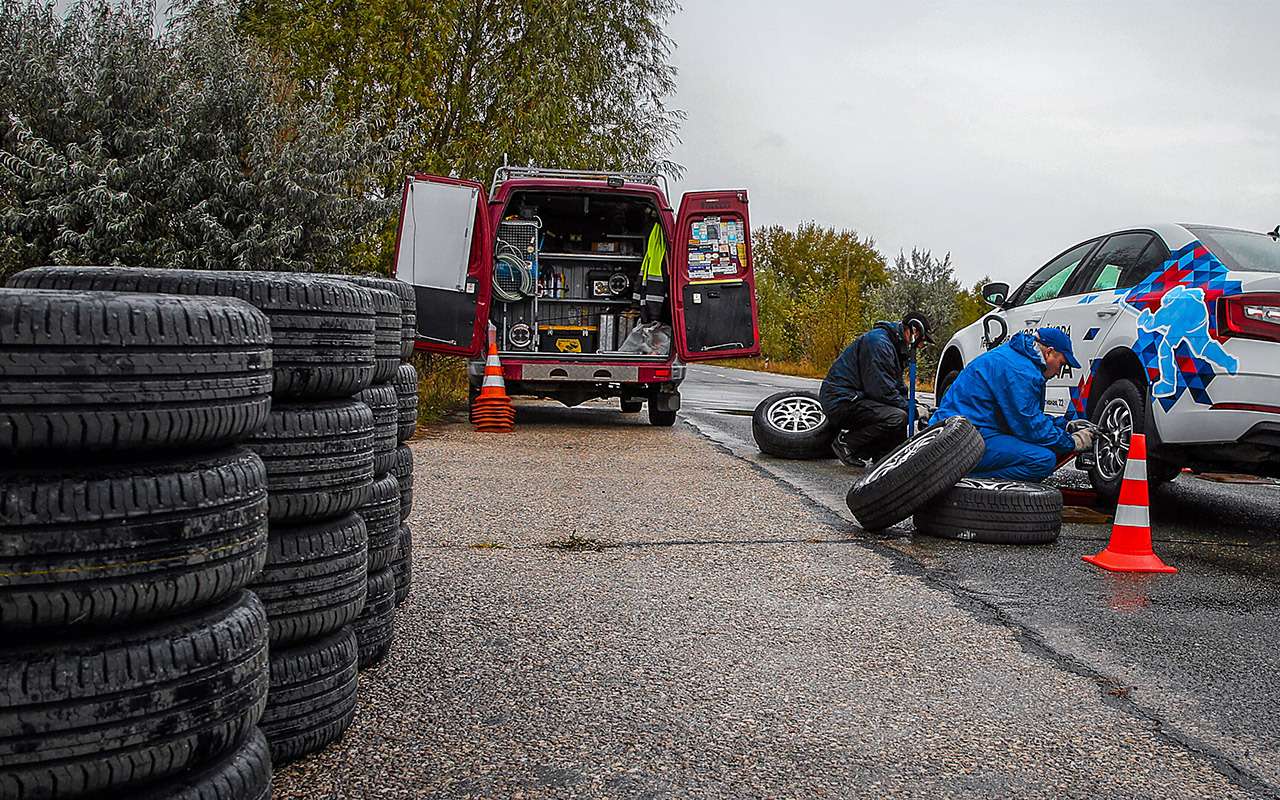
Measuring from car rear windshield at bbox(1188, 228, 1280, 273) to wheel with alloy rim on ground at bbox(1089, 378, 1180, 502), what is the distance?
950 millimetres

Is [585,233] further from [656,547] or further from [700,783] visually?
[700,783]

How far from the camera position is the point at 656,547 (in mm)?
6211

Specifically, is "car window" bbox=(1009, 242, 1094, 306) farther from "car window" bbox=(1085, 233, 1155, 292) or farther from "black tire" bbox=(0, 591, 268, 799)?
"black tire" bbox=(0, 591, 268, 799)

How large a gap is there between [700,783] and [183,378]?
170 cm

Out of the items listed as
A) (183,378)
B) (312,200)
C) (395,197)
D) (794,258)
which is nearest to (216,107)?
(312,200)

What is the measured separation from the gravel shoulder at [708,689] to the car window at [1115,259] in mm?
2971

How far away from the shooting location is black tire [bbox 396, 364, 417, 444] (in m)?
4.51

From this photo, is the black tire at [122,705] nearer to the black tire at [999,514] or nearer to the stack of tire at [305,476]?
the stack of tire at [305,476]

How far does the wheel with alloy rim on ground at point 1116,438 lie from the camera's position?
7.36 meters

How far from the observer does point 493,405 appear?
1229cm

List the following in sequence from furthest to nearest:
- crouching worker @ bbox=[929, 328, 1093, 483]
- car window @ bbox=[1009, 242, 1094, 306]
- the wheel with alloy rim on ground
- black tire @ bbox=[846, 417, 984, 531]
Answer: car window @ bbox=[1009, 242, 1094, 306] → the wheel with alloy rim on ground → crouching worker @ bbox=[929, 328, 1093, 483] → black tire @ bbox=[846, 417, 984, 531]

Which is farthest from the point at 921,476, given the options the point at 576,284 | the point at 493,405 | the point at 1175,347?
the point at 576,284

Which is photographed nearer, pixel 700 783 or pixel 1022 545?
pixel 700 783

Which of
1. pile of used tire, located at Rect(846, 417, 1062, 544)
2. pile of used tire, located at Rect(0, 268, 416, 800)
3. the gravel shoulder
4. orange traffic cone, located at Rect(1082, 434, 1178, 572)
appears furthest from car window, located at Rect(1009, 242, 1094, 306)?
pile of used tire, located at Rect(0, 268, 416, 800)
